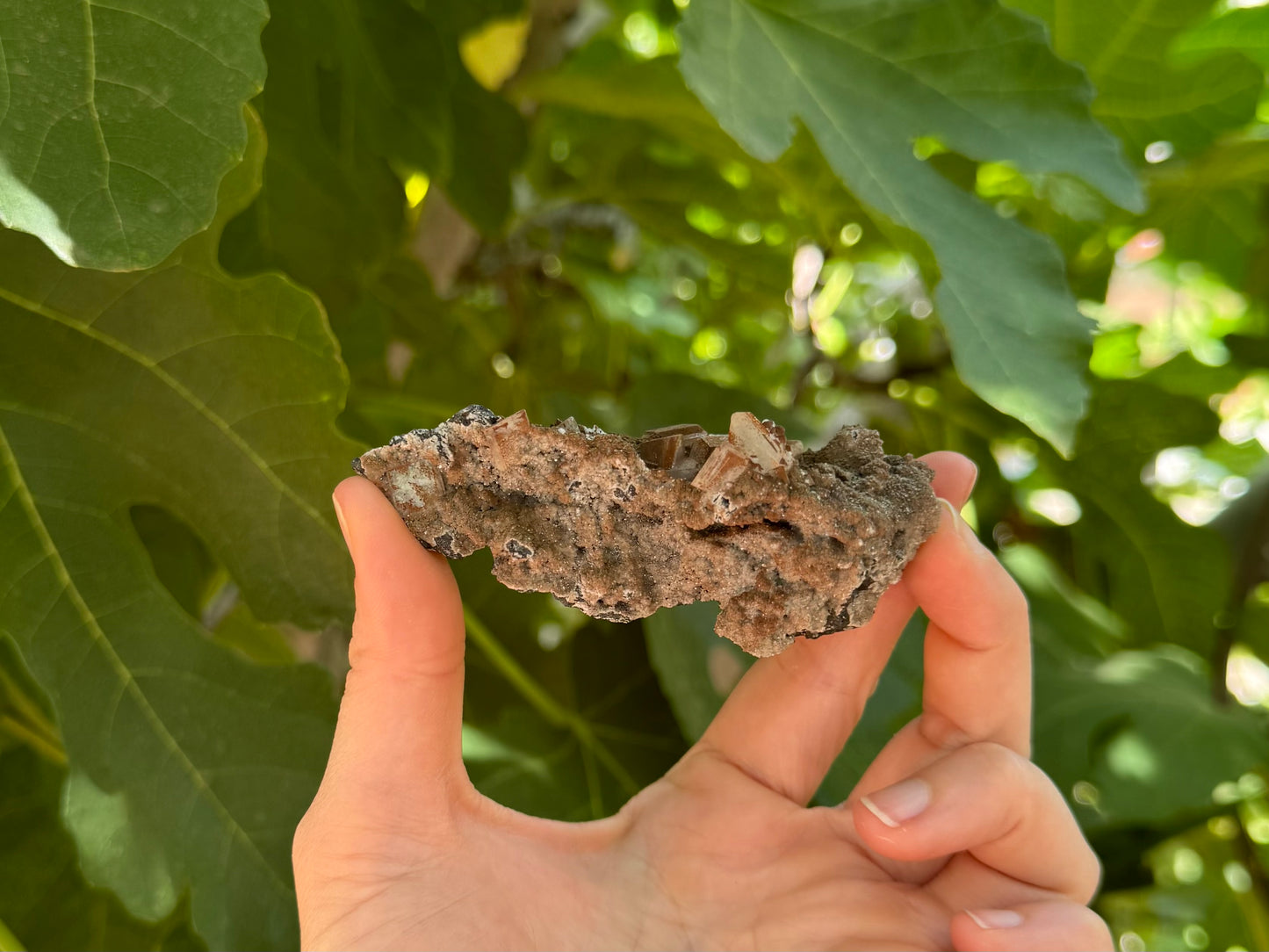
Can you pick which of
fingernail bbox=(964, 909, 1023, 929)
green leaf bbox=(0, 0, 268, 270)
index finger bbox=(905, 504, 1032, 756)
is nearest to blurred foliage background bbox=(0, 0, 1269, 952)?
green leaf bbox=(0, 0, 268, 270)

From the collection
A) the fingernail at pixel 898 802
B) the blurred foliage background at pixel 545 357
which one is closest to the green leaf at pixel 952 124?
the blurred foliage background at pixel 545 357

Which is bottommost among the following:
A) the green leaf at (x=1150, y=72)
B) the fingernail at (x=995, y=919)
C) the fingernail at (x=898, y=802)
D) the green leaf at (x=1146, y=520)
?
the green leaf at (x=1146, y=520)

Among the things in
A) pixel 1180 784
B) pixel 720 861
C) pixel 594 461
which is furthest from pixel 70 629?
pixel 1180 784

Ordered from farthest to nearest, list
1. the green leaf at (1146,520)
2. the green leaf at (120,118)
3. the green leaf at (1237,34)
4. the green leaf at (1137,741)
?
the green leaf at (1146,520) < the green leaf at (1237,34) < the green leaf at (1137,741) < the green leaf at (120,118)

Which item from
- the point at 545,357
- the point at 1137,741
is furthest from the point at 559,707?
the point at 545,357

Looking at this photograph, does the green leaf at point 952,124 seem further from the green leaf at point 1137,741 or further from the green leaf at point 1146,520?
the green leaf at point 1146,520

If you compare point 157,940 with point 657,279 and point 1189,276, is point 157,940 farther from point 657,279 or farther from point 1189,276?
point 1189,276
